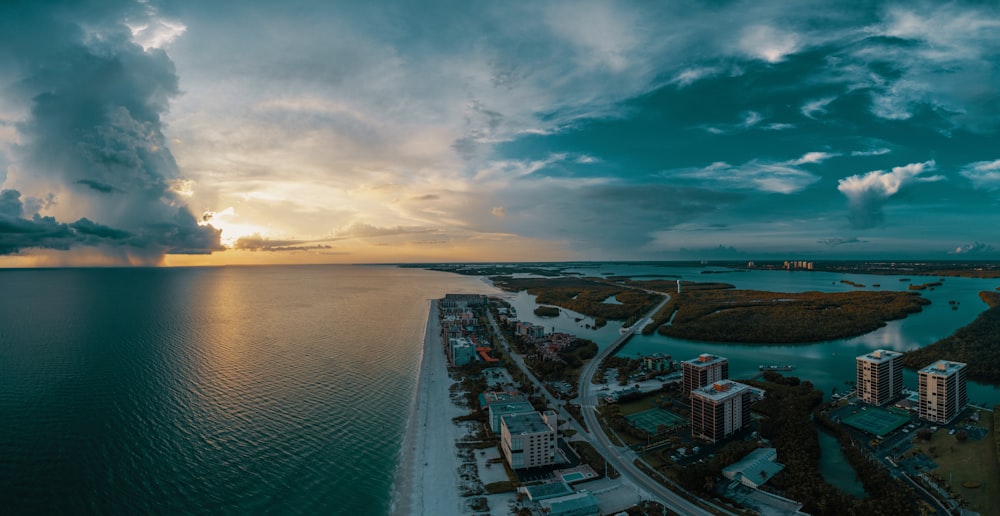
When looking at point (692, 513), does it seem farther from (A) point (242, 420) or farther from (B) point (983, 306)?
(B) point (983, 306)

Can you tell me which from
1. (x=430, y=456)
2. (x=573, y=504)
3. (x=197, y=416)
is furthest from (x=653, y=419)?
(x=197, y=416)

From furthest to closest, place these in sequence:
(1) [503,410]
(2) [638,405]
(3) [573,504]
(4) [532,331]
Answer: (4) [532,331] → (2) [638,405] → (1) [503,410] → (3) [573,504]

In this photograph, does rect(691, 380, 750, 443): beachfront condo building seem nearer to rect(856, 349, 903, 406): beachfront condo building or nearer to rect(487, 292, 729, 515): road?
rect(487, 292, 729, 515): road

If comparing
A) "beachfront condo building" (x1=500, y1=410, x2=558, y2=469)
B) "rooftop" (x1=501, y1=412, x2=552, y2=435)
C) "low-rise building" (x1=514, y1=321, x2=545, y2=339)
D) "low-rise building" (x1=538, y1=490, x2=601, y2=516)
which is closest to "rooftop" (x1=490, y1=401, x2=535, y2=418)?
"rooftop" (x1=501, y1=412, x2=552, y2=435)

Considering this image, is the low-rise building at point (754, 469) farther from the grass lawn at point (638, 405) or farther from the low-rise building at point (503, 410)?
the low-rise building at point (503, 410)

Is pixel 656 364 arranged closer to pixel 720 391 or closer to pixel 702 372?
pixel 702 372
